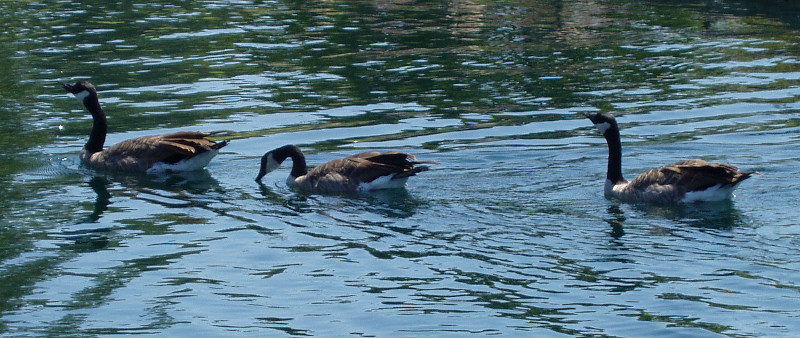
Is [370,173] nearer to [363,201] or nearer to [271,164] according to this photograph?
[363,201]

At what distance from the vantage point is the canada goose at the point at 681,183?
1424 cm

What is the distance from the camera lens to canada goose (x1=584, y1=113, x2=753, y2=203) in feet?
46.7

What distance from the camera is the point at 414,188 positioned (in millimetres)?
16125

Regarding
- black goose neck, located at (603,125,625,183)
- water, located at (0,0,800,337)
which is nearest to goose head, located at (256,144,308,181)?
water, located at (0,0,800,337)

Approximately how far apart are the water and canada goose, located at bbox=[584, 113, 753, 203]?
297 mm

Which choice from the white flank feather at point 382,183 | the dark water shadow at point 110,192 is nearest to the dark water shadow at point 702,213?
the white flank feather at point 382,183

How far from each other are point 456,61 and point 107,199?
11790 mm

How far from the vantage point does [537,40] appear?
95.4ft

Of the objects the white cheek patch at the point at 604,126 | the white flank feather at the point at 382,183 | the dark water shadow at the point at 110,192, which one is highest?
the white cheek patch at the point at 604,126

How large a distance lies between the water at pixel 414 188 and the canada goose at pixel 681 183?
0.98ft

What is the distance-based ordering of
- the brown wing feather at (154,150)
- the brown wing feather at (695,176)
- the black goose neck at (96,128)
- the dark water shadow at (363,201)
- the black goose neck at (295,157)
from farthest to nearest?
the black goose neck at (96,128) → the brown wing feather at (154,150) → the black goose neck at (295,157) → the dark water shadow at (363,201) → the brown wing feather at (695,176)

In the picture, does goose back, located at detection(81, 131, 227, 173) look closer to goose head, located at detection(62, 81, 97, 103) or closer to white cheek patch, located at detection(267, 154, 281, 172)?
white cheek patch, located at detection(267, 154, 281, 172)

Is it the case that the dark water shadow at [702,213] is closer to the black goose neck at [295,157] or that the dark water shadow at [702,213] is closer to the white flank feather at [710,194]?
the white flank feather at [710,194]

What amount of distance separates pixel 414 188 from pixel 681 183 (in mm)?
3622
